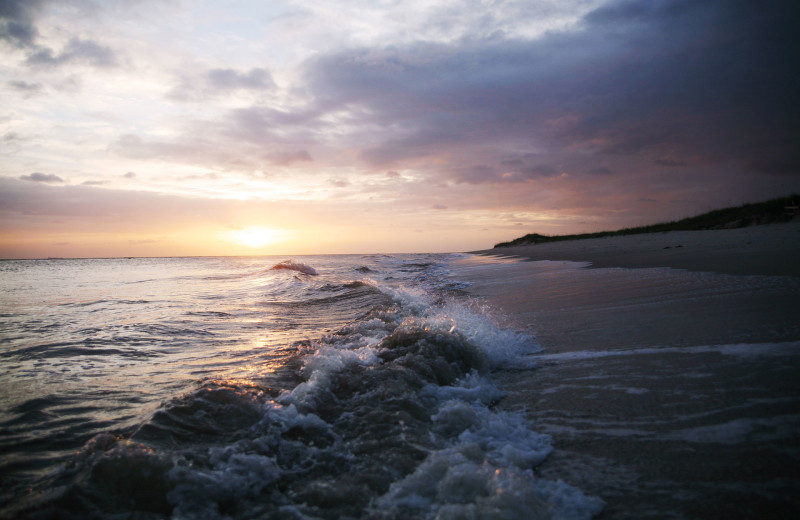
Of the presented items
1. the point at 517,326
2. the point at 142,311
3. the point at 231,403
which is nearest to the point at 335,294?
the point at 142,311

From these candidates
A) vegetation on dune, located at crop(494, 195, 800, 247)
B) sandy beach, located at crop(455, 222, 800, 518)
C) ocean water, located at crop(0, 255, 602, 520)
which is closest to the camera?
sandy beach, located at crop(455, 222, 800, 518)

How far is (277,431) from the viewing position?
273cm

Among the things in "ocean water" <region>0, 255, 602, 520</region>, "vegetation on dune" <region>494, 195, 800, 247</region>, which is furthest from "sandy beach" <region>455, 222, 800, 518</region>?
"vegetation on dune" <region>494, 195, 800, 247</region>

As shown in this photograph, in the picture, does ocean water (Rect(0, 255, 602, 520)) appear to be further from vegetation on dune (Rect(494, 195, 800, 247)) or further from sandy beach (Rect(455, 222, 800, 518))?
vegetation on dune (Rect(494, 195, 800, 247))

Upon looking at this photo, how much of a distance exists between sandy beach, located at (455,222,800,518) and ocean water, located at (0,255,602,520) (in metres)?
0.24

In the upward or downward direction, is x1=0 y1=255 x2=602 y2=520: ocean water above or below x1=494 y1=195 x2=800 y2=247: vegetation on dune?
below

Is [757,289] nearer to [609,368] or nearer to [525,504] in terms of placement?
[609,368]

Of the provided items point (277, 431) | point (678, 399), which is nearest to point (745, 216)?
point (678, 399)

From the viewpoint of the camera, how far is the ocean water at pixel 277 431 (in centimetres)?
194

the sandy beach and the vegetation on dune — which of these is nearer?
the sandy beach

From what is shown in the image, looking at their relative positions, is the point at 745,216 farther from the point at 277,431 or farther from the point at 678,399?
the point at 277,431

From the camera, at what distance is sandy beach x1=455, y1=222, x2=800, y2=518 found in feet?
5.70

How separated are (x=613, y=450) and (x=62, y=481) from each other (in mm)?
3106

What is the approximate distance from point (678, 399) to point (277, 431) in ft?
8.91
